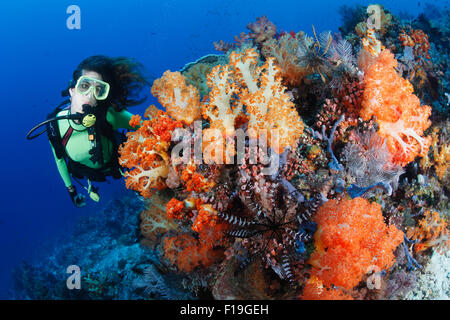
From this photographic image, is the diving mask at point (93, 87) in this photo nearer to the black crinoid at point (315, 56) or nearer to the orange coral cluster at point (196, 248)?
the orange coral cluster at point (196, 248)

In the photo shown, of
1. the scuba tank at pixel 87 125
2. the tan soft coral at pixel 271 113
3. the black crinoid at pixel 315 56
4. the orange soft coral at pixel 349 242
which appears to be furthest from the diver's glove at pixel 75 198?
the black crinoid at pixel 315 56

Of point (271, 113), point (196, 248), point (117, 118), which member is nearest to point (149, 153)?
point (196, 248)

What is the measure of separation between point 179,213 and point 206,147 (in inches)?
39.3

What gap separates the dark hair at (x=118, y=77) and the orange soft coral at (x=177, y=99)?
6.64 ft

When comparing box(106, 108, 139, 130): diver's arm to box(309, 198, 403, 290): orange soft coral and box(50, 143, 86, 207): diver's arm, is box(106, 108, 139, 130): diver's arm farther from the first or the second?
box(309, 198, 403, 290): orange soft coral

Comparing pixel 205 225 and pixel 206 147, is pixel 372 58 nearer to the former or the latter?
pixel 206 147

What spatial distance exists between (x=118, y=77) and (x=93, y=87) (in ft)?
2.21

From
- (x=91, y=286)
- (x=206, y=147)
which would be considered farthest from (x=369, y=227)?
(x=91, y=286)

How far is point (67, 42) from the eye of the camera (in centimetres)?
5853

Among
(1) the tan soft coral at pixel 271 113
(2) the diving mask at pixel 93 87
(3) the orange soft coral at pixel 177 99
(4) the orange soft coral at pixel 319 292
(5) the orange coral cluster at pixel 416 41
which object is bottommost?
(4) the orange soft coral at pixel 319 292

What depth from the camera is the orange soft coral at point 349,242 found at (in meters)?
2.23

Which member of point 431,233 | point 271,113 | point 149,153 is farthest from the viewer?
point 149,153

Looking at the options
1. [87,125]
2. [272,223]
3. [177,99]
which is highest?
[87,125]

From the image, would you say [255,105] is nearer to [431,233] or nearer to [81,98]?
[431,233]
